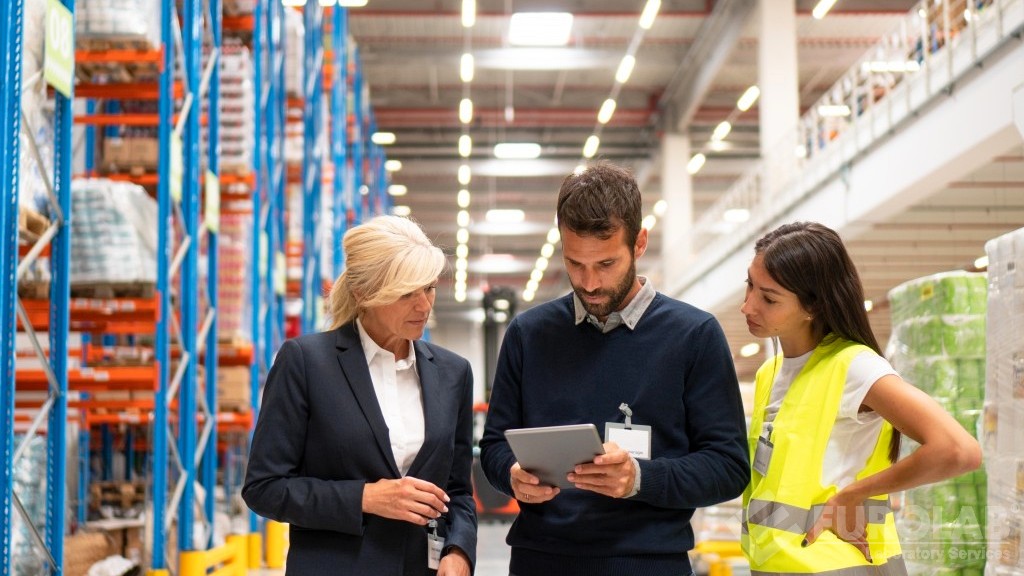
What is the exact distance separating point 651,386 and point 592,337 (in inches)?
8.1

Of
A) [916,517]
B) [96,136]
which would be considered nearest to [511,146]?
[96,136]

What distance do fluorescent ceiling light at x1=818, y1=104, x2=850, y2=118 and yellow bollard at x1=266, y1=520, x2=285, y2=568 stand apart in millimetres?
10374

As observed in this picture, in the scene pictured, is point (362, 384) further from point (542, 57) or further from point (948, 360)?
point (542, 57)

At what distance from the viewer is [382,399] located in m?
2.92

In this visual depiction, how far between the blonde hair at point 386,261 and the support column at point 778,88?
55.7 feet

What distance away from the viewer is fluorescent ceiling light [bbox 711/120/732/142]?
26578mm

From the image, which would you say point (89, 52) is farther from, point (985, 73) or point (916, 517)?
point (985, 73)

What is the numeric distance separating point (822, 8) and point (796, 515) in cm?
1856

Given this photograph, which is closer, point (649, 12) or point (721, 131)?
point (649, 12)

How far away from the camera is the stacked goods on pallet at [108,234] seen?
630 centimetres

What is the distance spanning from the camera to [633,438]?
267 cm

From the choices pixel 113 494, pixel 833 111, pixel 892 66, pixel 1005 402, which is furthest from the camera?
pixel 833 111

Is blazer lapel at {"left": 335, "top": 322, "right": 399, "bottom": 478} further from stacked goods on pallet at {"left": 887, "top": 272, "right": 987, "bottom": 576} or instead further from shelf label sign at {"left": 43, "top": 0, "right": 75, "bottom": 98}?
shelf label sign at {"left": 43, "top": 0, "right": 75, "bottom": 98}

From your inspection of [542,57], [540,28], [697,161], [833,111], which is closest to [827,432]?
[833,111]
